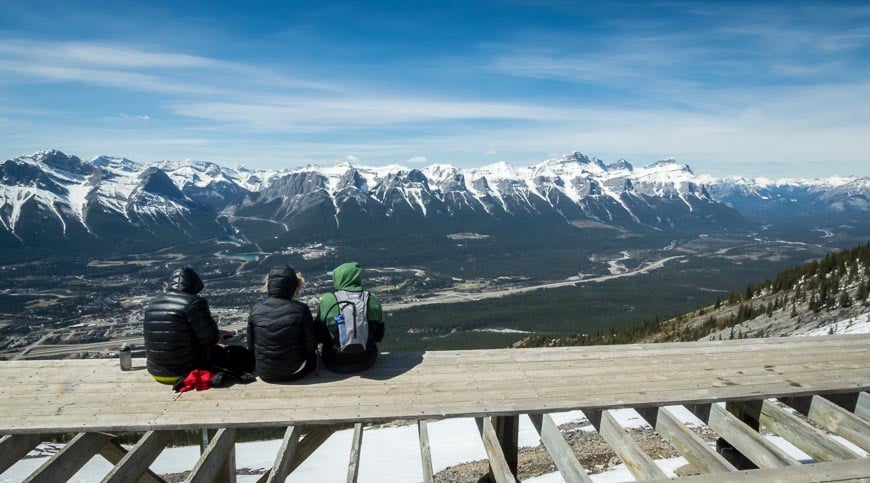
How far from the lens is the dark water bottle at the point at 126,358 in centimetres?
814

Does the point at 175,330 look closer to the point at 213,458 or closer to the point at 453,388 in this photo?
the point at 213,458

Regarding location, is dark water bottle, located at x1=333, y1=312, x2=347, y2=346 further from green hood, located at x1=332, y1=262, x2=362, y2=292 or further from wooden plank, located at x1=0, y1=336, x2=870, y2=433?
wooden plank, located at x1=0, y1=336, x2=870, y2=433

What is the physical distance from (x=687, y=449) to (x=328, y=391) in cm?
530

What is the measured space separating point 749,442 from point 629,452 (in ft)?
5.75

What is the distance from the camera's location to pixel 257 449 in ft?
69.0

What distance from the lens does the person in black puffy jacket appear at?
7625 millimetres

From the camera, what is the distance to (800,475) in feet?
17.7

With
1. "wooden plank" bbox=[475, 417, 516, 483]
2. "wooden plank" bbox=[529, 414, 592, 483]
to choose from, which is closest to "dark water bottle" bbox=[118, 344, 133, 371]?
"wooden plank" bbox=[475, 417, 516, 483]

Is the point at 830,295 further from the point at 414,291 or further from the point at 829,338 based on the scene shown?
the point at 414,291

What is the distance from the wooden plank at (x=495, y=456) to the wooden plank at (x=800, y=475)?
168 cm

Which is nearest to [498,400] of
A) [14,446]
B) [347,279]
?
[347,279]

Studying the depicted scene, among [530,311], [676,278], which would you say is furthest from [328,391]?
[676,278]

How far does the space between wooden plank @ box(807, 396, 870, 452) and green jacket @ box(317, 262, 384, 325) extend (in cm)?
715

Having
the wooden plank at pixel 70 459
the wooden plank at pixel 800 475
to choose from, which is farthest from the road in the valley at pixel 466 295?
the wooden plank at pixel 800 475
